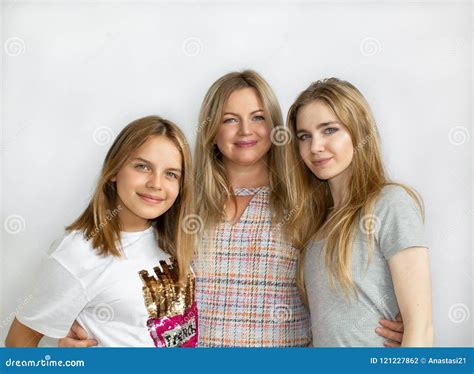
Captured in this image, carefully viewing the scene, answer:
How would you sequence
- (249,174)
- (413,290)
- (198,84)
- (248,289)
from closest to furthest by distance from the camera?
(413,290) → (248,289) → (249,174) → (198,84)

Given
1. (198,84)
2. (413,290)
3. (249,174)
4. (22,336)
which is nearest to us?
(413,290)

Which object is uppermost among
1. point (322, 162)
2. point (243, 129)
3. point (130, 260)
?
point (243, 129)

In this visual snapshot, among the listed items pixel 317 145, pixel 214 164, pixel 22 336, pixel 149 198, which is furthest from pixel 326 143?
pixel 22 336

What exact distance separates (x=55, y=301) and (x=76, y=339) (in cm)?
14

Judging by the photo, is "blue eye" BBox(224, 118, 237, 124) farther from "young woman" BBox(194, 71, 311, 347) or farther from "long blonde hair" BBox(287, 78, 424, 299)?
"long blonde hair" BBox(287, 78, 424, 299)

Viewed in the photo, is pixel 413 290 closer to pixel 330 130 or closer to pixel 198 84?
pixel 330 130

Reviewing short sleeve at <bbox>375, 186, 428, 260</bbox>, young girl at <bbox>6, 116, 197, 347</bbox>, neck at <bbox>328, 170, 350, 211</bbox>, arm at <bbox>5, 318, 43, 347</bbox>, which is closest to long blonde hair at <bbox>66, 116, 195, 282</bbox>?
young girl at <bbox>6, 116, 197, 347</bbox>

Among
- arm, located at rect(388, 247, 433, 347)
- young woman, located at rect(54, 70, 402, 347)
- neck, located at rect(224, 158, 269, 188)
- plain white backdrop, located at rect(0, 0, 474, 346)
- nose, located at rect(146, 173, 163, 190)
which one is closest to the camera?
arm, located at rect(388, 247, 433, 347)

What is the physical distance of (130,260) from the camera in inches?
56.4

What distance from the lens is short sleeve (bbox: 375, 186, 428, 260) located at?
1.34 m

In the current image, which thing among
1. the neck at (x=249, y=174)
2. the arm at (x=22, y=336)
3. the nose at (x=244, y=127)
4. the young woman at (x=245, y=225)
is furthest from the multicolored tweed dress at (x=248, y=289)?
the arm at (x=22, y=336)

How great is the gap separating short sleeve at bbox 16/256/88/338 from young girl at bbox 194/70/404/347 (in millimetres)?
352

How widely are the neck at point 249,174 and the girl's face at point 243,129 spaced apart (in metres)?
0.06
